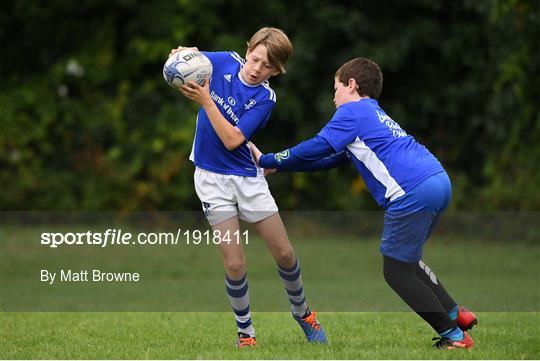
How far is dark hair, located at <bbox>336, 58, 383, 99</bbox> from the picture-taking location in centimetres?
556

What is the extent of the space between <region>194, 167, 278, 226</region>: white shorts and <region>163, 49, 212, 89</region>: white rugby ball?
22.2 inches

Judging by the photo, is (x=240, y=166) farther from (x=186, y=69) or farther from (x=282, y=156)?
(x=186, y=69)

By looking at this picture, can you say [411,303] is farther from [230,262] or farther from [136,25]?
[136,25]

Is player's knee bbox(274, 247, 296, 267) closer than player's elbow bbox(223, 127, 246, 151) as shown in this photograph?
No

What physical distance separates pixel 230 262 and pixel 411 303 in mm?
1082

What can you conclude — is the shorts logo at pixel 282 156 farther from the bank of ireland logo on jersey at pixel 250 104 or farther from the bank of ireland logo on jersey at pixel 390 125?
the bank of ireland logo on jersey at pixel 390 125

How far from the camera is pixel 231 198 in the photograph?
5.61 metres

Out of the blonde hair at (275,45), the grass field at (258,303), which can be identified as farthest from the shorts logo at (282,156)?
the grass field at (258,303)

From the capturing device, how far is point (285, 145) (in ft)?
49.4

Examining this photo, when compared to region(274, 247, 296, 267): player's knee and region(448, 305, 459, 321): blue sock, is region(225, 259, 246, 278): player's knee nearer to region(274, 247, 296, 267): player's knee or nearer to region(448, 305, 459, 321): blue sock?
region(274, 247, 296, 267): player's knee

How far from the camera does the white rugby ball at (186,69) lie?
17.9 feet

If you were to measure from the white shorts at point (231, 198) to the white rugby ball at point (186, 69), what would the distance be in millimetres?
565

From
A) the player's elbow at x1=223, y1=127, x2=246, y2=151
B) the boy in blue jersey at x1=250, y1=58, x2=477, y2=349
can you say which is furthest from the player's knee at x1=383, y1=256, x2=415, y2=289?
the player's elbow at x1=223, y1=127, x2=246, y2=151

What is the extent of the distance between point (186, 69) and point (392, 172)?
1.32 metres
